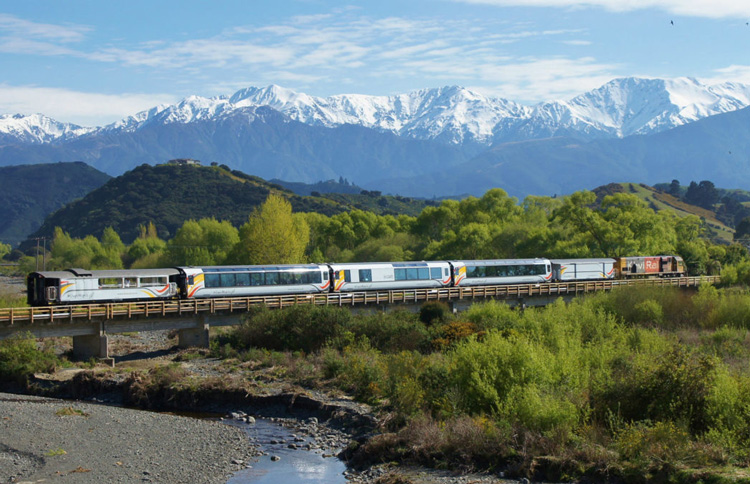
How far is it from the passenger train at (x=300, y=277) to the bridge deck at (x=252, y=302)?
1674 mm

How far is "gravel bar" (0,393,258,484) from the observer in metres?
26.2

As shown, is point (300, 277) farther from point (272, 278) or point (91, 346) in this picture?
point (91, 346)

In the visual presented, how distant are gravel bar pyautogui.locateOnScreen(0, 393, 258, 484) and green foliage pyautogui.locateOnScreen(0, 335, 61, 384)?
5.69 meters

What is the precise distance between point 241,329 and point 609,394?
28605 millimetres

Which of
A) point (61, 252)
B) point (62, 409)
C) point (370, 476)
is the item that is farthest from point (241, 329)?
point (61, 252)

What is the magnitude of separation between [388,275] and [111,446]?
36.9 meters

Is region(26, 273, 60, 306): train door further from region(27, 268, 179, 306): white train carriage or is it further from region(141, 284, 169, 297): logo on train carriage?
region(141, 284, 169, 297): logo on train carriage

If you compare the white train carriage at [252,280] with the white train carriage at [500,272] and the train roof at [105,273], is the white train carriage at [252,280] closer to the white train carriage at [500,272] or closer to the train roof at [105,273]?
the train roof at [105,273]

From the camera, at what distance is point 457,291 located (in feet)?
207

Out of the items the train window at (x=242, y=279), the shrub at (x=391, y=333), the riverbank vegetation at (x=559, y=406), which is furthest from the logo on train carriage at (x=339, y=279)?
the riverbank vegetation at (x=559, y=406)

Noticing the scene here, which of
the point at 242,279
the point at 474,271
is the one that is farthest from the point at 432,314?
the point at 474,271

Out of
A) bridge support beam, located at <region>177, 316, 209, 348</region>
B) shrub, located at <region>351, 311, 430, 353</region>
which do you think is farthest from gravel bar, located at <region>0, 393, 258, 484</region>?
shrub, located at <region>351, 311, 430, 353</region>

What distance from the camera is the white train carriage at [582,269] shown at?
253 feet

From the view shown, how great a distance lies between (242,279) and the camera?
56156 mm
